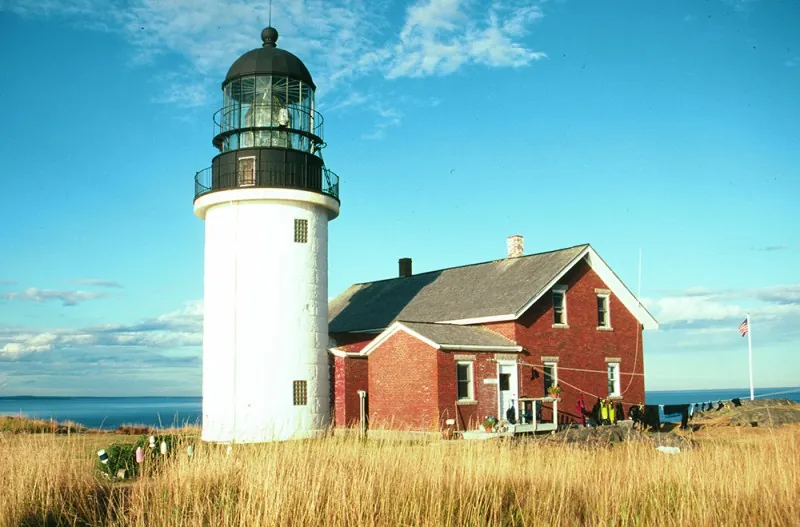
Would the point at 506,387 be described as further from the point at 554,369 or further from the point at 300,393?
the point at 300,393

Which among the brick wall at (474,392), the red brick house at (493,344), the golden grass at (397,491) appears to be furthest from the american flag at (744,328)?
the golden grass at (397,491)

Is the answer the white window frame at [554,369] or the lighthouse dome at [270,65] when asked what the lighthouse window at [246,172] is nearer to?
the lighthouse dome at [270,65]

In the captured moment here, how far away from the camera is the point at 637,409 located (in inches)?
1047

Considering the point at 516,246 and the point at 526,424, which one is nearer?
the point at 526,424

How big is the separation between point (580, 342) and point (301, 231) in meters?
10.7

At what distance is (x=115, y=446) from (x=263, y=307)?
28.4 feet

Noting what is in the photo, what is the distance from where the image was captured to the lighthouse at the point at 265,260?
2212cm

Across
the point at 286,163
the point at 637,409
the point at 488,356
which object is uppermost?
the point at 286,163

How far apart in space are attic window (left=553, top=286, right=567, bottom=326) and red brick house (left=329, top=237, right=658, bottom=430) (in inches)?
1.4

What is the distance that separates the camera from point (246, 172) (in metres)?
22.6

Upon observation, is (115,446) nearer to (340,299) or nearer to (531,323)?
(531,323)

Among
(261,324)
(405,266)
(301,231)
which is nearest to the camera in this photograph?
(261,324)

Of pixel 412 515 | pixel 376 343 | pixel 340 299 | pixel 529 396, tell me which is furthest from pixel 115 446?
pixel 340 299

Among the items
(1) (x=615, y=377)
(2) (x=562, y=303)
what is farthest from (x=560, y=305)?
(1) (x=615, y=377)
